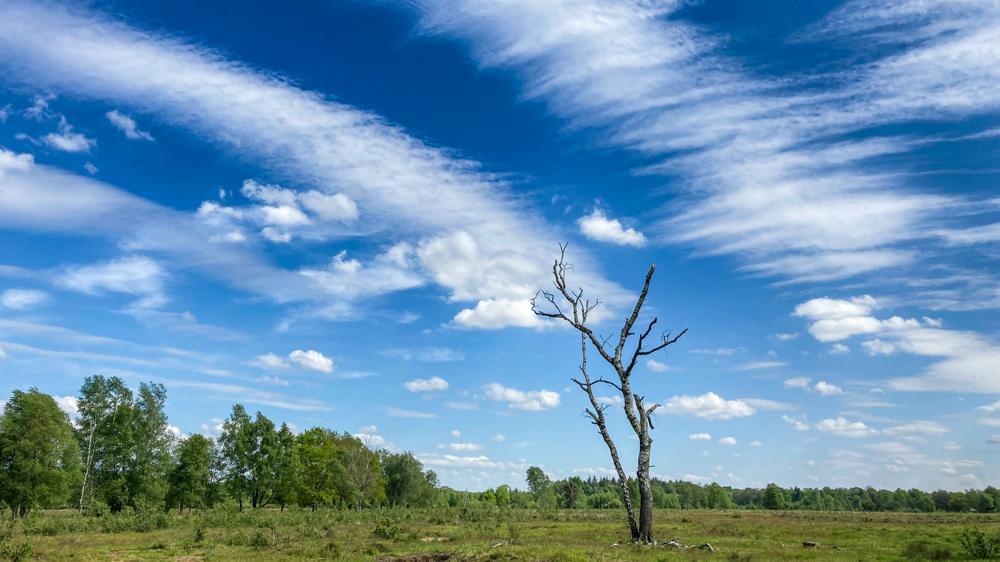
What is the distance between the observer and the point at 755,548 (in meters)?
27.2

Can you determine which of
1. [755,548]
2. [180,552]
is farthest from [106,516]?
[755,548]

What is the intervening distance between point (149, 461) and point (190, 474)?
868 cm

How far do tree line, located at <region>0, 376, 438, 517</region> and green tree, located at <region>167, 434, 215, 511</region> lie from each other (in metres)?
0.13

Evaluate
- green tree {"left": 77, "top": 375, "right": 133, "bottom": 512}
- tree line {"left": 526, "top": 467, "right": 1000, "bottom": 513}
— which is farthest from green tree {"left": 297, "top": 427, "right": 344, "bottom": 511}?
tree line {"left": 526, "top": 467, "right": 1000, "bottom": 513}

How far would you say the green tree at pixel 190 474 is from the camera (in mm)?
75438

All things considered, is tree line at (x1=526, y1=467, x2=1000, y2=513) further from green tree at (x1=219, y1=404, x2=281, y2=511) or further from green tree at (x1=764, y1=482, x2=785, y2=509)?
green tree at (x1=219, y1=404, x2=281, y2=511)

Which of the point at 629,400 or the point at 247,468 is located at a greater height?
the point at 629,400

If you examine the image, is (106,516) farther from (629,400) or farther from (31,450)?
(629,400)

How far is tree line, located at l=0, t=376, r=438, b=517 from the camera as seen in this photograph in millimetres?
57781

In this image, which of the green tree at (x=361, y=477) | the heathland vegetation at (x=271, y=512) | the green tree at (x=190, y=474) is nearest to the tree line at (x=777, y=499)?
the heathland vegetation at (x=271, y=512)

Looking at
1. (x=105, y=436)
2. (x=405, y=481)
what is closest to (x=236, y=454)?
(x=105, y=436)

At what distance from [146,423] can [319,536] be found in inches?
1727

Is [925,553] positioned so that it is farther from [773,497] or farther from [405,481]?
[773,497]

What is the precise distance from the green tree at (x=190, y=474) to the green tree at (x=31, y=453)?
16.0 meters
